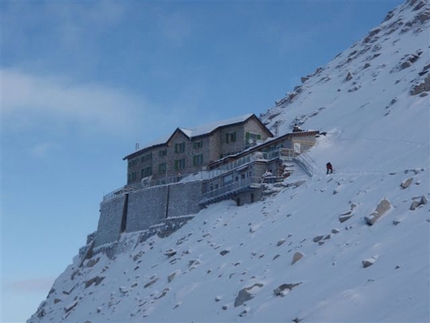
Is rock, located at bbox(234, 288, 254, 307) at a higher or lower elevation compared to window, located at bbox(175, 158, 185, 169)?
lower

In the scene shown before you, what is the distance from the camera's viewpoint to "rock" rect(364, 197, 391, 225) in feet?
111

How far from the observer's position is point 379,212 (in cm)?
3441

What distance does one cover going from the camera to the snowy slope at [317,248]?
25984 mm

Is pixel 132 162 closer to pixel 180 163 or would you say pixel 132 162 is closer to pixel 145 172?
pixel 145 172

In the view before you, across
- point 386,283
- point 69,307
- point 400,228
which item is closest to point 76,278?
point 69,307

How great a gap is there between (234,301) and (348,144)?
2958 centimetres

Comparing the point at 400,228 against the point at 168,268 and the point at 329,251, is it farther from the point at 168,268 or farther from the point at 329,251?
the point at 168,268

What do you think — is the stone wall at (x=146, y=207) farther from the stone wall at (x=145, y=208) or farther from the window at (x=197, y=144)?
the window at (x=197, y=144)

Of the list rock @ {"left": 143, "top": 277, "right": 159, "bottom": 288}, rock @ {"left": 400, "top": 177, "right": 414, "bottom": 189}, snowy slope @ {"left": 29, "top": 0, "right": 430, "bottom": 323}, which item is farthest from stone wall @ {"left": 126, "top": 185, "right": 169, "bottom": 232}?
rock @ {"left": 400, "top": 177, "right": 414, "bottom": 189}

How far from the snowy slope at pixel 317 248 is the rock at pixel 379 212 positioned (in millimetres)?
279

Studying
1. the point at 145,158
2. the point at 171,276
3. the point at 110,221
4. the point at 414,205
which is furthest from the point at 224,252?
the point at 145,158

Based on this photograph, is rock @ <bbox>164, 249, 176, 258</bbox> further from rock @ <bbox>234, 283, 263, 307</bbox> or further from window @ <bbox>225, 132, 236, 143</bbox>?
rock @ <bbox>234, 283, 263, 307</bbox>

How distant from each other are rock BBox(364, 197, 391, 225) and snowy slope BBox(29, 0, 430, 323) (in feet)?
0.91

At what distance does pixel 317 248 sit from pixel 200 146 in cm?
3701
